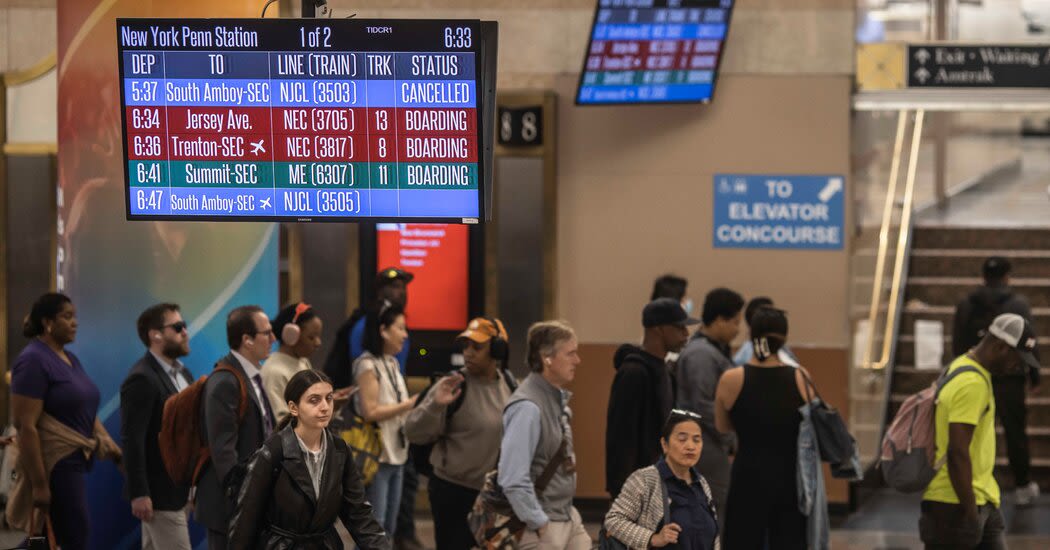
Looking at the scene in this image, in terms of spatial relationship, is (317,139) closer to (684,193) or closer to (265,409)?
(265,409)

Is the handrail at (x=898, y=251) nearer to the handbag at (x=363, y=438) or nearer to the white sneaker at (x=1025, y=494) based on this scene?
the white sneaker at (x=1025, y=494)

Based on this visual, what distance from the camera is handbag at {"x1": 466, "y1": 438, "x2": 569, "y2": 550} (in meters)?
6.56

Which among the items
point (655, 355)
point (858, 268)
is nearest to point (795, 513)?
point (655, 355)

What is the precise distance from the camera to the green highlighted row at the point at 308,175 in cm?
629

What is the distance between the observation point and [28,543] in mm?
7484

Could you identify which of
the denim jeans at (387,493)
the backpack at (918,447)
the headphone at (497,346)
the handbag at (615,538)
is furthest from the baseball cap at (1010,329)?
the denim jeans at (387,493)

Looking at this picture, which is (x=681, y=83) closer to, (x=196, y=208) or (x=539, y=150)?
(x=539, y=150)

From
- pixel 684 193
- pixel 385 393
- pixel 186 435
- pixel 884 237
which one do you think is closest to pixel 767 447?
pixel 385 393

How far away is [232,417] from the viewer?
691cm

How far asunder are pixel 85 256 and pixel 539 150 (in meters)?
3.85

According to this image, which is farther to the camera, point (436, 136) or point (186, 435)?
point (186, 435)

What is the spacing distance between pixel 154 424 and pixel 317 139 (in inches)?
79.0

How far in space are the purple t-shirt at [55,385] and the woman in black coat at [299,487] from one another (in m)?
2.19

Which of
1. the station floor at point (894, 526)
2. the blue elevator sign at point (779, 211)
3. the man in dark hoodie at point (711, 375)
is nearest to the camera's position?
the man in dark hoodie at point (711, 375)
